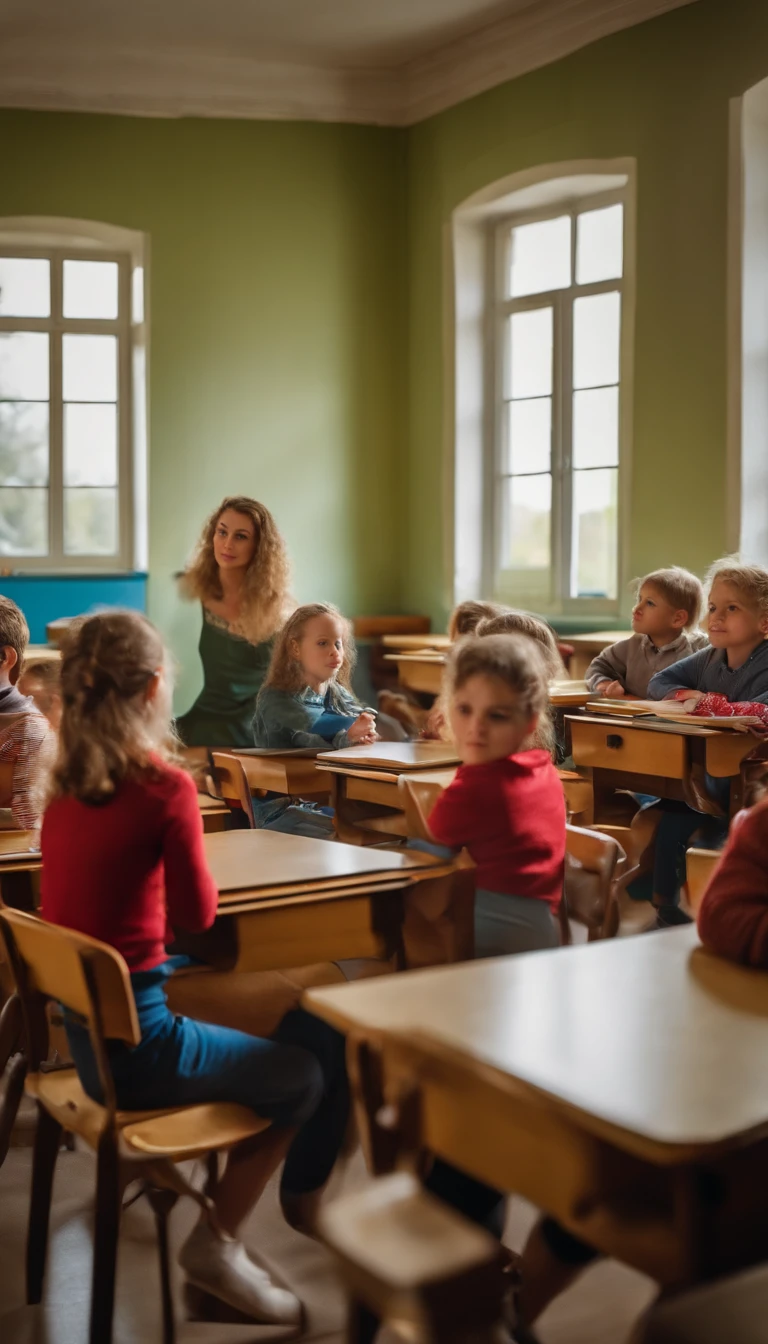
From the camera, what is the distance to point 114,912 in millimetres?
2014

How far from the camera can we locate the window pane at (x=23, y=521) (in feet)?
22.8

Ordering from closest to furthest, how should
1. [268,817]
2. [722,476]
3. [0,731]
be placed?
[0,731] → [268,817] → [722,476]

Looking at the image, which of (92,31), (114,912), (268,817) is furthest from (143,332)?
(114,912)

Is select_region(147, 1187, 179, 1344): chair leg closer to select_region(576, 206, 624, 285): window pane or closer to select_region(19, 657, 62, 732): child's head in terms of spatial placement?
select_region(19, 657, 62, 732): child's head

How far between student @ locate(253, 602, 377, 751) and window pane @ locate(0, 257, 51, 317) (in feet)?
12.2

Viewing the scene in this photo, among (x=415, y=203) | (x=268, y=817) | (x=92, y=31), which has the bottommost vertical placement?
(x=268, y=817)

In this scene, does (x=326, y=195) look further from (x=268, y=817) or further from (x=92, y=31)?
(x=268, y=817)

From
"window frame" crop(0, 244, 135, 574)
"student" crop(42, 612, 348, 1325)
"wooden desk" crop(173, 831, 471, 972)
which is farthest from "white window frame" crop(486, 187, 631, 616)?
"student" crop(42, 612, 348, 1325)

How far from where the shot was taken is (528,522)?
6.90 m

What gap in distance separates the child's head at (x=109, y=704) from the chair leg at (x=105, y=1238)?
51 centimetres

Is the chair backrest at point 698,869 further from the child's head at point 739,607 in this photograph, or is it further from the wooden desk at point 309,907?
the child's head at point 739,607

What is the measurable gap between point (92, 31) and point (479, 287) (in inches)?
86.4

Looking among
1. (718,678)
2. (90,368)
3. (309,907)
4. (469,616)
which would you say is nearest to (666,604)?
(718,678)

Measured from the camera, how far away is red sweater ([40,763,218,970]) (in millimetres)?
2010
